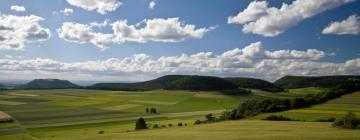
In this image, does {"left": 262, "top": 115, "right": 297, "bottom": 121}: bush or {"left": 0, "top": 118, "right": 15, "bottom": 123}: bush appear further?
{"left": 0, "top": 118, "right": 15, "bottom": 123}: bush

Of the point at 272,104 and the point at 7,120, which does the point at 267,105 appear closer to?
the point at 272,104

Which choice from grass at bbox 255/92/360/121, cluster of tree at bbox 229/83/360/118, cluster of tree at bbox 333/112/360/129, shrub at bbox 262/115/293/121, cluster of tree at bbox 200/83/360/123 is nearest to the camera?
cluster of tree at bbox 333/112/360/129

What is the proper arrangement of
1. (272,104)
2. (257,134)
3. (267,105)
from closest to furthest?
(257,134) < (272,104) < (267,105)

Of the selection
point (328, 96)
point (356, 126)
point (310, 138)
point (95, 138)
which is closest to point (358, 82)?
point (328, 96)

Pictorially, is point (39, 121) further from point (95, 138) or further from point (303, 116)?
point (303, 116)

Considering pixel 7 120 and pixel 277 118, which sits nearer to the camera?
pixel 277 118

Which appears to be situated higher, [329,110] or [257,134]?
[329,110]

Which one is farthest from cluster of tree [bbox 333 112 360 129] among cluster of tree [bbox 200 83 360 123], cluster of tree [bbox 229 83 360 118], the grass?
cluster of tree [bbox 229 83 360 118]

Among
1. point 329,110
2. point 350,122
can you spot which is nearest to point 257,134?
point 350,122

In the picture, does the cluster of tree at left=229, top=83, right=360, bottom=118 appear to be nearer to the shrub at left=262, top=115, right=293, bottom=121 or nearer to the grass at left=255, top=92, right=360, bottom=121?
the grass at left=255, top=92, right=360, bottom=121

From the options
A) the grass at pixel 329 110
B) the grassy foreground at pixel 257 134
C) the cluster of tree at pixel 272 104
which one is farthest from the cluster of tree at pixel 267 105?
the grassy foreground at pixel 257 134

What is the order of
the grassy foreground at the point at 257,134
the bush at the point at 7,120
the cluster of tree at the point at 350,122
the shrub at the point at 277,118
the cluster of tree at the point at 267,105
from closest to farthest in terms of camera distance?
the grassy foreground at the point at 257,134
the cluster of tree at the point at 350,122
the shrub at the point at 277,118
the bush at the point at 7,120
the cluster of tree at the point at 267,105

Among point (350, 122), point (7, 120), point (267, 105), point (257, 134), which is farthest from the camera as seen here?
point (267, 105)

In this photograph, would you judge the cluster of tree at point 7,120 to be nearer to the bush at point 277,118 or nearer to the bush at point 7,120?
the bush at point 7,120
